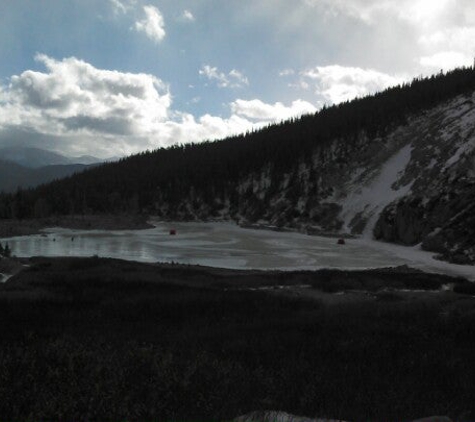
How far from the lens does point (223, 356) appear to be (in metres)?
8.30

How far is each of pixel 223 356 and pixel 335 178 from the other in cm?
10055

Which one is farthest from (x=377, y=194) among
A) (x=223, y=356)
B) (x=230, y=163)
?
(x=223, y=356)

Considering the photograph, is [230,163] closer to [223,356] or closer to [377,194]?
[377,194]

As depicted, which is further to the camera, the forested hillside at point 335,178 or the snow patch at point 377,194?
the snow patch at point 377,194

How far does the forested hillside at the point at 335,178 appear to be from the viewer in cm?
6372

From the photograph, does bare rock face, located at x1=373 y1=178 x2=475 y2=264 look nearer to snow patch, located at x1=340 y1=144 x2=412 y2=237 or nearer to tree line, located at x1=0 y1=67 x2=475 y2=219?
snow patch, located at x1=340 y1=144 x2=412 y2=237

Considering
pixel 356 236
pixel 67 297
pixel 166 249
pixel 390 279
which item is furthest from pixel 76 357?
pixel 356 236

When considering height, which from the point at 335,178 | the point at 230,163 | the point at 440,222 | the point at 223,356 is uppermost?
the point at 230,163

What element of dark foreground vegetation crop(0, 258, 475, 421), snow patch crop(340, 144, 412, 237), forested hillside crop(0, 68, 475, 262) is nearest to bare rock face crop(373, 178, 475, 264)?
forested hillside crop(0, 68, 475, 262)

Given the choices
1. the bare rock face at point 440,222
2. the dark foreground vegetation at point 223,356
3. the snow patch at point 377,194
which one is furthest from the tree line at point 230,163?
the dark foreground vegetation at point 223,356

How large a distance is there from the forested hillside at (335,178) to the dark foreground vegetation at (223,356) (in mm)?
35309

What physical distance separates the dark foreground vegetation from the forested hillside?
35.3 meters

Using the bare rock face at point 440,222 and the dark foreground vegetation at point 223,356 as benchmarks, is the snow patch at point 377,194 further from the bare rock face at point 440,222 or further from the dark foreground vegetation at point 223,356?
the dark foreground vegetation at point 223,356

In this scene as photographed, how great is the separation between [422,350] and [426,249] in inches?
1900
